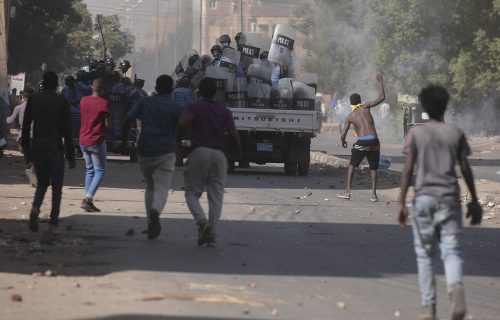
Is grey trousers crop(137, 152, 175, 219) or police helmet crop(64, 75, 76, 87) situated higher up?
police helmet crop(64, 75, 76, 87)

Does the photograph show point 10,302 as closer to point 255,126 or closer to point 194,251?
point 194,251

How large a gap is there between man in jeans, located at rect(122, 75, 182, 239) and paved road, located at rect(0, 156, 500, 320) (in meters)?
0.67

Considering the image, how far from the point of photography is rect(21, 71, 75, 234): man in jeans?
13.2m

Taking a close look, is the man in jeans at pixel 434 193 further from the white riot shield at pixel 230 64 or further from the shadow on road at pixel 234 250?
the white riot shield at pixel 230 64

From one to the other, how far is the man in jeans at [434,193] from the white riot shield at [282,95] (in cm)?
1744

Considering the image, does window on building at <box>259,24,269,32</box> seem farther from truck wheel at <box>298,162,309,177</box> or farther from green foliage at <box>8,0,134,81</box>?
truck wheel at <box>298,162,309,177</box>

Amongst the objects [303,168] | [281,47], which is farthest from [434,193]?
[281,47]

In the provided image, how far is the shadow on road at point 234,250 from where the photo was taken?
10.9 metres

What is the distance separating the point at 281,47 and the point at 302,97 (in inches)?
74.0

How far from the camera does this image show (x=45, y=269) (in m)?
10.6

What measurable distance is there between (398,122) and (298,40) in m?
45.7

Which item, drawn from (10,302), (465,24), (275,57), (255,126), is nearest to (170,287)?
(10,302)

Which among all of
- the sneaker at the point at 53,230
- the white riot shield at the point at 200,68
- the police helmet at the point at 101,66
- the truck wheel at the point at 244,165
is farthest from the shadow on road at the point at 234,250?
the police helmet at the point at 101,66

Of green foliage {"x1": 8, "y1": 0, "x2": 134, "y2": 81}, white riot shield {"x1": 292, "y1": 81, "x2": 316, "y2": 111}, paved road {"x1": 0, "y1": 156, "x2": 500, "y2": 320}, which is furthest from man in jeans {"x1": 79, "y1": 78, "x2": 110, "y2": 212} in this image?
green foliage {"x1": 8, "y1": 0, "x2": 134, "y2": 81}
